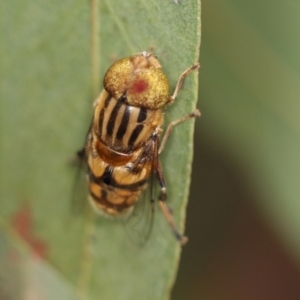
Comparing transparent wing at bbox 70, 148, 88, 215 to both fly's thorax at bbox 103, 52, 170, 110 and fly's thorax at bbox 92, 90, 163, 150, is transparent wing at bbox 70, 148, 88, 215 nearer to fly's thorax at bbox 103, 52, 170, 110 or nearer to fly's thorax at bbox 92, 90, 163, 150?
fly's thorax at bbox 92, 90, 163, 150

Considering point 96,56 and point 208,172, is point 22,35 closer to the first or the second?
point 96,56

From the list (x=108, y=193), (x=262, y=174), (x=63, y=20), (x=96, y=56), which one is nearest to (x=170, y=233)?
(x=108, y=193)

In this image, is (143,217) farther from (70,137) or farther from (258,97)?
(258,97)

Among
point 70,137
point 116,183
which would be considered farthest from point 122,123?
point 70,137

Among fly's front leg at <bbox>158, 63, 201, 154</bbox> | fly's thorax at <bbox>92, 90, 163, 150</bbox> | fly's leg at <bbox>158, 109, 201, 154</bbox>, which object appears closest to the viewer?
A: fly's front leg at <bbox>158, 63, 201, 154</bbox>

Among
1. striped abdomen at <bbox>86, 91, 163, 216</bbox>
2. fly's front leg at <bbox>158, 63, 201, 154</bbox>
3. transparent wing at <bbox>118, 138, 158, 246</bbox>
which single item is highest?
fly's front leg at <bbox>158, 63, 201, 154</bbox>

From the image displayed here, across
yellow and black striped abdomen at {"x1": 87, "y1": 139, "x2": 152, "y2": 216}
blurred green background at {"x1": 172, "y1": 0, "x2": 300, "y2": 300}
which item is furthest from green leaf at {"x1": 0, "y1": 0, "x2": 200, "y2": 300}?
blurred green background at {"x1": 172, "y1": 0, "x2": 300, "y2": 300}

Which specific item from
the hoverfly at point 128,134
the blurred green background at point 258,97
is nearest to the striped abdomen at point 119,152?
the hoverfly at point 128,134

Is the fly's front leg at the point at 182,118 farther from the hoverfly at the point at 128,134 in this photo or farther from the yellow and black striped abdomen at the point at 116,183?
the yellow and black striped abdomen at the point at 116,183
